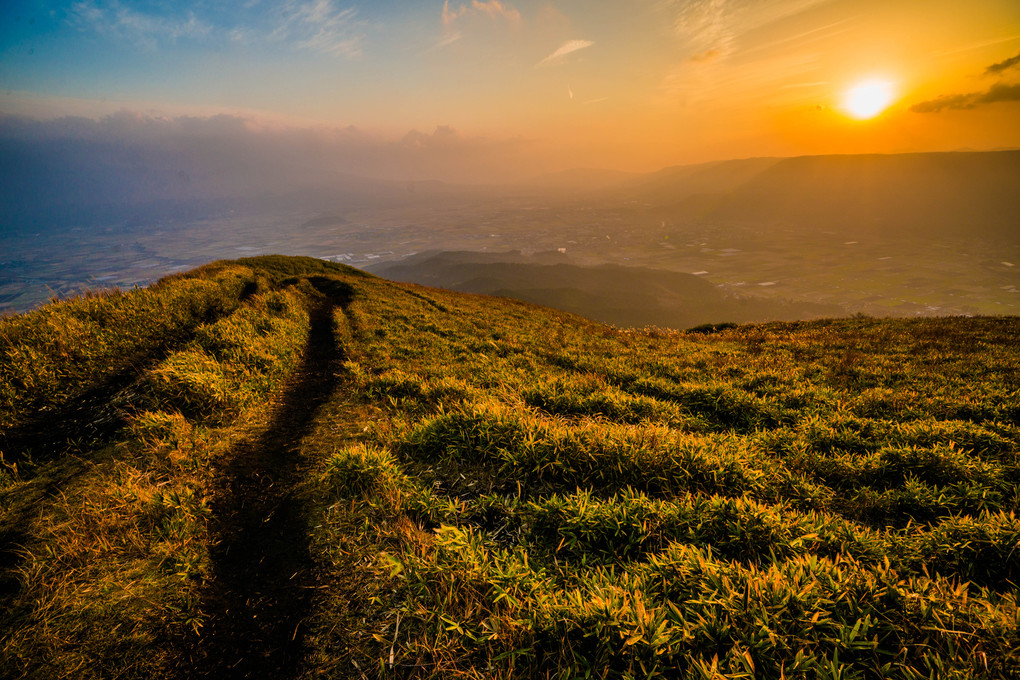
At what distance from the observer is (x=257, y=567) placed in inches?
192

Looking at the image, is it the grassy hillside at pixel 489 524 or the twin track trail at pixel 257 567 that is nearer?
the grassy hillside at pixel 489 524

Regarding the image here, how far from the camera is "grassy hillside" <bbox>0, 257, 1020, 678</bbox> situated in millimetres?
3436

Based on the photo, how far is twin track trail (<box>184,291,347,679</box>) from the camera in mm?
3818

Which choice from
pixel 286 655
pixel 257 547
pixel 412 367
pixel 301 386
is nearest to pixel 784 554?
pixel 286 655

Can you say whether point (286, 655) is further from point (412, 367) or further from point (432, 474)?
point (412, 367)

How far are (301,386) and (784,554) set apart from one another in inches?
474

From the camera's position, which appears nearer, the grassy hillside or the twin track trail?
the grassy hillside

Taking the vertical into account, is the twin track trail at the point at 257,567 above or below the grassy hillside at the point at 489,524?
below

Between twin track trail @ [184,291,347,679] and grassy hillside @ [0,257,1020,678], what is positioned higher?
grassy hillside @ [0,257,1020,678]

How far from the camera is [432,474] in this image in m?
6.40

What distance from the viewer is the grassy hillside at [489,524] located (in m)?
3.44

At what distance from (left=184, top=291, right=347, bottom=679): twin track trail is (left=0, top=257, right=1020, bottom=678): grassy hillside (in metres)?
0.03

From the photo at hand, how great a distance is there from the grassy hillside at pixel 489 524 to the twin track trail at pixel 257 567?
0.03 m

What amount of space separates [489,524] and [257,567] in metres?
3.19
